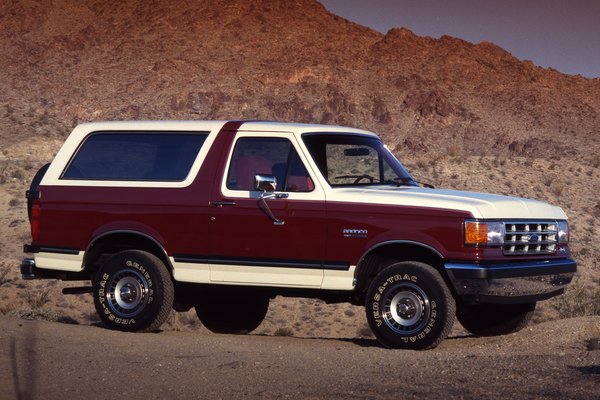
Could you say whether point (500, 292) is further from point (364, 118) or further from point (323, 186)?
point (364, 118)

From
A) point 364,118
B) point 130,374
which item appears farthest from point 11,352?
point 364,118

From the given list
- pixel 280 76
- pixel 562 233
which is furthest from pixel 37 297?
pixel 280 76

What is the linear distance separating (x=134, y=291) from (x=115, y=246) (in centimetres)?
62

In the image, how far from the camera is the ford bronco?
1005 centimetres

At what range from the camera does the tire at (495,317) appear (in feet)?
38.6

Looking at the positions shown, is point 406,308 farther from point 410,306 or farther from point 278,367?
point 278,367

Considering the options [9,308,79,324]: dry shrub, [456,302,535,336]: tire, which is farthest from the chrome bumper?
[456,302,535,336]: tire

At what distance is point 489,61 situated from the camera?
7581 cm

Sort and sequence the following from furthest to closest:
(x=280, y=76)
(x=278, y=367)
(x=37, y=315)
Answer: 1. (x=280, y=76)
2. (x=37, y=315)
3. (x=278, y=367)

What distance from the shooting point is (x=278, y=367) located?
29.3ft

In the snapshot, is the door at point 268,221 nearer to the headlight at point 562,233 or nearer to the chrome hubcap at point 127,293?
the chrome hubcap at point 127,293

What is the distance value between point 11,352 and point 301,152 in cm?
327

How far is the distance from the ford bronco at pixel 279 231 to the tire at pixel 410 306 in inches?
0.5

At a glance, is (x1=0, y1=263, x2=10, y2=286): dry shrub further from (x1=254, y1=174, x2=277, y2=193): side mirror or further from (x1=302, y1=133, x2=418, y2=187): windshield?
(x1=254, y1=174, x2=277, y2=193): side mirror
